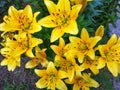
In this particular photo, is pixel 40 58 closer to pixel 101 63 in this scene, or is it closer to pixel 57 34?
pixel 57 34

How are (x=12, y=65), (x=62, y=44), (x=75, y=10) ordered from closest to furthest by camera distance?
1. (x=75, y=10)
2. (x=62, y=44)
3. (x=12, y=65)

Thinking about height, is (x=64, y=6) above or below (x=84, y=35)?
above

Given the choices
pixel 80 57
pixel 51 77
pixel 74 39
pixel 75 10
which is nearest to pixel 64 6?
pixel 75 10

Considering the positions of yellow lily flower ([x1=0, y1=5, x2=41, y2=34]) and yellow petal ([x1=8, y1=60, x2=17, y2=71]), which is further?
yellow petal ([x1=8, y1=60, x2=17, y2=71])

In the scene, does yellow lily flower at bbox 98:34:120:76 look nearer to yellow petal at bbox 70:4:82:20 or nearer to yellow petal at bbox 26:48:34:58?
yellow petal at bbox 70:4:82:20

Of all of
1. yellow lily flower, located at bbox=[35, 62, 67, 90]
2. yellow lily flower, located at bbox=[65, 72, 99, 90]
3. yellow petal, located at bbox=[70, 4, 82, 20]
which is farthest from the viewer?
yellow lily flower, located at bbox=[65, 72, 99, 90]

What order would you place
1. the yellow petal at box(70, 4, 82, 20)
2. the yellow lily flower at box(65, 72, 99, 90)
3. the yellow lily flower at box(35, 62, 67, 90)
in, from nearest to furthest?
the yellow petal at box(70, 4, 82, 20), the yellow lily flower at box(35, 62, 67, 90), the yellow lily flower at box(65, 72, 99, 90)

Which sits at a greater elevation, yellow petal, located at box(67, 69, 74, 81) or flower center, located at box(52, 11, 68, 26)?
flower center, located at box(52, 11, 68, 26)

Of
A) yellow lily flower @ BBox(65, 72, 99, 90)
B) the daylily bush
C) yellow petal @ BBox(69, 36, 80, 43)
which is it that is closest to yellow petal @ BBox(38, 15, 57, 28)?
the daylily bush
